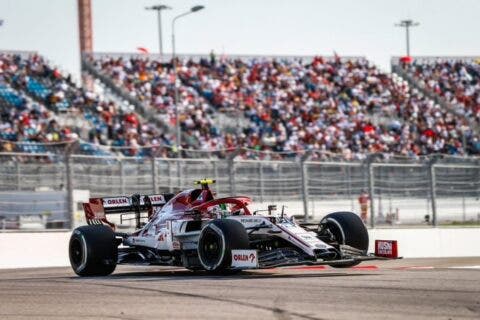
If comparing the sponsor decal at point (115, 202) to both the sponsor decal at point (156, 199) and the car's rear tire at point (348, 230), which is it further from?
the car's rear tire at point (348, 230)

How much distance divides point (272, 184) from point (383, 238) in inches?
93.6

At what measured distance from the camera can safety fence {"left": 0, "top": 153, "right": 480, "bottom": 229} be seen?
19.1 metres

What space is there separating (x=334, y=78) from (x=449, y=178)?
80.5ft

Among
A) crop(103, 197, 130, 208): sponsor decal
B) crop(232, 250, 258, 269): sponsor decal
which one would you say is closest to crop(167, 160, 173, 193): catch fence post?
crop(103, 197, 130, 208): sponsor decal

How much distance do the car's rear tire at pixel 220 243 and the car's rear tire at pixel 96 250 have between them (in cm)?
152

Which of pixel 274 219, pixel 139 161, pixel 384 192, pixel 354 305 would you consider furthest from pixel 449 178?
pixel 354 305

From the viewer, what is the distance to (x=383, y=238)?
22.0 meters

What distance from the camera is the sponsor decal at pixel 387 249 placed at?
14.2 metres

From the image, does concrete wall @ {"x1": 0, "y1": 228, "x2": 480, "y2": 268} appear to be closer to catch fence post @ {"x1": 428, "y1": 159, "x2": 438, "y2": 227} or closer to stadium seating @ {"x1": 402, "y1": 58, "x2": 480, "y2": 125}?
catch fence post @ {"x1": 428, "y1": 159, "x2": 438, "y2": 227}

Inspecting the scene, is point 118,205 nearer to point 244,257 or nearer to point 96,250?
point 96,250

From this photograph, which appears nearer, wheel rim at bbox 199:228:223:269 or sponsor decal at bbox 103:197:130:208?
wheel rim at bbox 199:228:223:269

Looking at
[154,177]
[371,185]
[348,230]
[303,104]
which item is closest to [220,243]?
[348,230]

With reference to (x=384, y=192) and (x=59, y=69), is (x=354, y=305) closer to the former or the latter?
(x=384, y=192)

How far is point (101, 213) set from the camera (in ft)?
51.9
